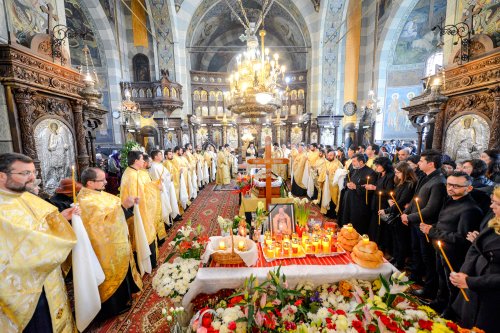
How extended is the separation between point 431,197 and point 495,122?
3.56 meters

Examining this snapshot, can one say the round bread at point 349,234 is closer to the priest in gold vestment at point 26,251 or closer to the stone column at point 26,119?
the priest in gold vestment at point 26,251

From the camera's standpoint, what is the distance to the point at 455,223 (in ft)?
8.10

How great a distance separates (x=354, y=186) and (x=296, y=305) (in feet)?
11.2

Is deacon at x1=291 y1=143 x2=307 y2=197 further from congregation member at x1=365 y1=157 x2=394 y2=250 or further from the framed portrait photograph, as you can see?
the framed portrait photograph

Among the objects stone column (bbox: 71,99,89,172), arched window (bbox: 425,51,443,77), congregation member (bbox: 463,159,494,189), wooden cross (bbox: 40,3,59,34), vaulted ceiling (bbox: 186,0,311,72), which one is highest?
vaulted ceiling (bbox: 186,0,311,72)

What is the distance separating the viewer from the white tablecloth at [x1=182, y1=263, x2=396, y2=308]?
2176mm

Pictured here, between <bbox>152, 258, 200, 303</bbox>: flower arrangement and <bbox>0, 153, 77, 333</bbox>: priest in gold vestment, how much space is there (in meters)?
0.87

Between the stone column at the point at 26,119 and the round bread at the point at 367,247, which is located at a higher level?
the stone column at the point at 26,119

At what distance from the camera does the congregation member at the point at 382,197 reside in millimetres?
4109

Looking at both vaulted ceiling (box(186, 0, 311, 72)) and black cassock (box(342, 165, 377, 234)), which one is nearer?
black cassock (box(342, 165, 377, 234))

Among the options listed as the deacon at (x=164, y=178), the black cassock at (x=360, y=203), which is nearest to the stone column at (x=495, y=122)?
the black cassock at (x=360, y=203)

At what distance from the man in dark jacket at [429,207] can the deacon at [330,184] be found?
9.60ft

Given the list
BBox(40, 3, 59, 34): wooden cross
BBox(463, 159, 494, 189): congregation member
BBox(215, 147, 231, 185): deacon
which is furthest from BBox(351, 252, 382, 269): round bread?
BBox(215, 147, 231, 185): deacon

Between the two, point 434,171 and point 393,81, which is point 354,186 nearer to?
point 434,171
